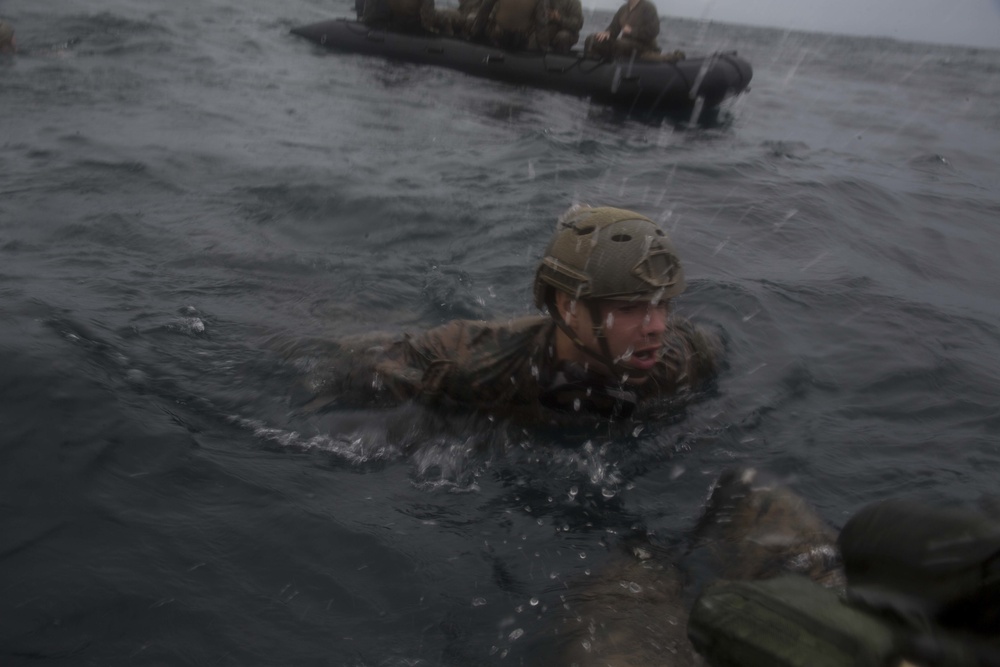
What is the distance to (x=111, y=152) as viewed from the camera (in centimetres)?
888

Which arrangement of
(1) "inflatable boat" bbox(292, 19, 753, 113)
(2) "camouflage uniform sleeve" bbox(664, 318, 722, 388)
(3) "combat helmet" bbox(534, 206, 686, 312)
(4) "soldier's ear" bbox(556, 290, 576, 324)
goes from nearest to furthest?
(3) "combat helmet" bbox(534, 206, 686, 312), (4) "soldier's ear" bbox(556, 290, 576, 324), (2) "camouflage uniform sleeve" bbox(664, 318, 722, 388), (1) "inflatable boat" bbox(292, 19, 753, 113)

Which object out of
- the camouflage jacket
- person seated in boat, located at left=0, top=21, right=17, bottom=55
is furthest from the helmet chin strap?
person seated in boat, located at left=0, top=21, right=17, bottom=55

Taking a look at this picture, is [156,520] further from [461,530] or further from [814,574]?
[814,574]

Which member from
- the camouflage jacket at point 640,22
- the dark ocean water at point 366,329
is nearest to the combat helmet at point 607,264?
the dark ocean water at point 366,329

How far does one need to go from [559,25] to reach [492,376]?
13619 millimetres

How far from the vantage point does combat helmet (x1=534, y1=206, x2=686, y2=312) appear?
377 centimetres

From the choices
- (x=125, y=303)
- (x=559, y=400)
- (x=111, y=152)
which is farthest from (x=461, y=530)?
(x=111, y=152)

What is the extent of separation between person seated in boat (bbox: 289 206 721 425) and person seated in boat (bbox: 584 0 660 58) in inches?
468

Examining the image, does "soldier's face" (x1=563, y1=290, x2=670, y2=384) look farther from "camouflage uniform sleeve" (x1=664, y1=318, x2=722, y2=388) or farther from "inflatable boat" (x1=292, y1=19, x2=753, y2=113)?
"inflatable boat" (x1=292, y1=19, x2=753, y2=113)

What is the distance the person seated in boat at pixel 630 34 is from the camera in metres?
15.2

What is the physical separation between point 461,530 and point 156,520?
1.25 m

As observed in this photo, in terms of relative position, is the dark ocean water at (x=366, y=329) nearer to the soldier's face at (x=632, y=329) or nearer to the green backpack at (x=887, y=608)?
the soldier's face at (x=632, y=329)

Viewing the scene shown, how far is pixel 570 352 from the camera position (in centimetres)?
412

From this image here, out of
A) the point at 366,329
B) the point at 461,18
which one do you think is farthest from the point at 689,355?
the point at 461,18
